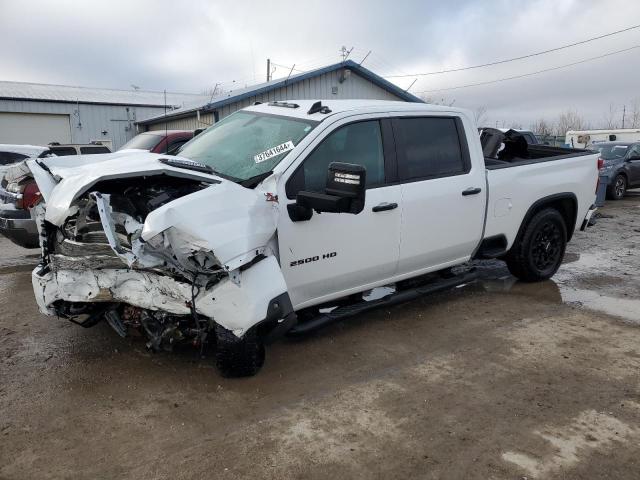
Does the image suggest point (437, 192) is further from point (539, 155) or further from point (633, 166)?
point (633, 166)

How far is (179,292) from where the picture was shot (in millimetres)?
3244

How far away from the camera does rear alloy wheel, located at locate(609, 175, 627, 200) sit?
1484cm

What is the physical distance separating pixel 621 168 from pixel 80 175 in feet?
51.4

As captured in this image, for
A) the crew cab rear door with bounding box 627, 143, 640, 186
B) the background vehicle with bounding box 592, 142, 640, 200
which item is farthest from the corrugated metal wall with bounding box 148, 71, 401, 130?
the crew cab rear door with bounding box 627, 143, 640, 186

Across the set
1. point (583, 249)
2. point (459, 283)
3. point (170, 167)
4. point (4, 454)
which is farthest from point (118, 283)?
point (583, 249)

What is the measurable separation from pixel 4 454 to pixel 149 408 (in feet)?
2.63

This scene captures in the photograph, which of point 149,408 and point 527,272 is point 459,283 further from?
point 149,408

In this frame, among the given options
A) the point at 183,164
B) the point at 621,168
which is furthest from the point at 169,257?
the point at 621,168

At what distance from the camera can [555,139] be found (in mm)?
33719

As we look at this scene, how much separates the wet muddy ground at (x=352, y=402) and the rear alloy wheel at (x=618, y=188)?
11.3 m

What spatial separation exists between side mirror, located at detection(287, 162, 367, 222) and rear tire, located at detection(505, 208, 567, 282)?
9.86 ft

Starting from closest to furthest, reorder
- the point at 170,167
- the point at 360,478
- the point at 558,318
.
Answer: the point at 360,478, the point at 170,167, the point at 558,318

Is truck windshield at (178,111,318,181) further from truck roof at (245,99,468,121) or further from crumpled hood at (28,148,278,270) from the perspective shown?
crumpled hood at (28,148,278,270)

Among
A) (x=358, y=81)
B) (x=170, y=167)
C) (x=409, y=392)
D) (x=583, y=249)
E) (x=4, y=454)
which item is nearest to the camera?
(x=4, y=454)
